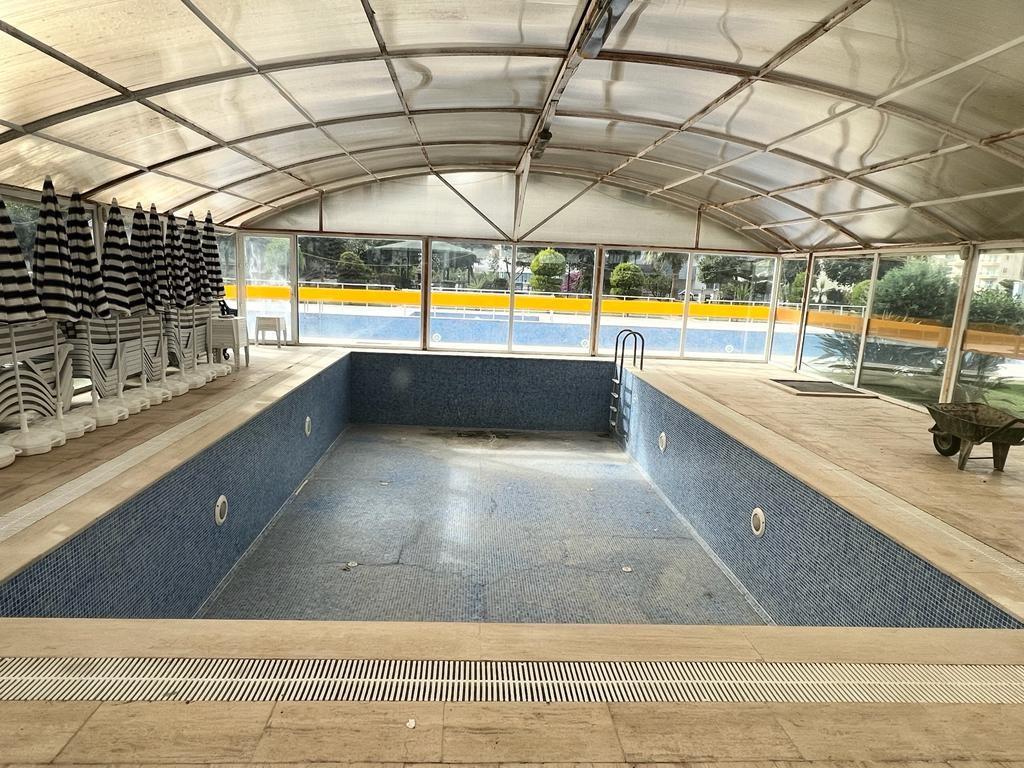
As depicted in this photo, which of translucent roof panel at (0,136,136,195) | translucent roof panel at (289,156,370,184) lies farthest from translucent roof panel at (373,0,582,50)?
translucent roof panel at (289,156,370,184)

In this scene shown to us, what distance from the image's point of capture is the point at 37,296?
4.05 meters

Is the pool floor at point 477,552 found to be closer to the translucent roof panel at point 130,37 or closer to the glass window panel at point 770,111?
the translucent roof panel at point 130,37

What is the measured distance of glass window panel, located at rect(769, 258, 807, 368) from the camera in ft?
34.4

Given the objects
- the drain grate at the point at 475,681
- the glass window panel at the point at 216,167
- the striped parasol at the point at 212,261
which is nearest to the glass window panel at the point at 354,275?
the glass window panel at the point at 216,167

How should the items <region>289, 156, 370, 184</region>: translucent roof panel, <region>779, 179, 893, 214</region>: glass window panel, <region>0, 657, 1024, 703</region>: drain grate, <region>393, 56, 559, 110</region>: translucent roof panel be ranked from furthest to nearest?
<region>289, 156, 370, 184</region>: translucent roof panel → <region>779, 179, 893, 214</region>: glass window panel → <region>393, 56, 559, 110</region>: translucent roof panel → <region>0, 657, 1024, 703</region>: drain grate

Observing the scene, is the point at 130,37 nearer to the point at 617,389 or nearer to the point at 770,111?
the point at 770,111

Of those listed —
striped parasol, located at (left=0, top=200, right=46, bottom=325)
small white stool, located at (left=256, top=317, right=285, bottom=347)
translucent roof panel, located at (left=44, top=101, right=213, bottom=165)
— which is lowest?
small white stool, located at (left=256, top=317, right=285, bottom=347)

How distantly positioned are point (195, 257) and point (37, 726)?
604 centimetres

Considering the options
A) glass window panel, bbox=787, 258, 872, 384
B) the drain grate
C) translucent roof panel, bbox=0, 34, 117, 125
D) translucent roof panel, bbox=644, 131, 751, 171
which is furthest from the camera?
glass window panel, bbox=787, 258, 872, 384

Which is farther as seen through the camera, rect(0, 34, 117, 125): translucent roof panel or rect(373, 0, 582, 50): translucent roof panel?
rect(373, 0, 582, 50): translucent roof panel

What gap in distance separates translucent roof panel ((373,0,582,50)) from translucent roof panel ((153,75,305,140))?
1.33m

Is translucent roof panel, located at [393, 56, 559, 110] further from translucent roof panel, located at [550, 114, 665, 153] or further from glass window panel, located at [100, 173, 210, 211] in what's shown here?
glass window panel, located at [100, 173, 210, 211]

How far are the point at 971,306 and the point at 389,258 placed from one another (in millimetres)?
8189

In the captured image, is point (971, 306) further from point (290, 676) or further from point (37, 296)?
point (37, 296)
